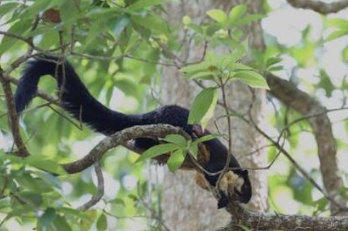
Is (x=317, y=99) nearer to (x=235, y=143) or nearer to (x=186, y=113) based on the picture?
(x=235, y=143)

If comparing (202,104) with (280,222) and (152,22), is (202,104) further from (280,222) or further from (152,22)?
(280,222)

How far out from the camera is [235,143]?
11.4 ft

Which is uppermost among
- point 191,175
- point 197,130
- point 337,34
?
point 337,34

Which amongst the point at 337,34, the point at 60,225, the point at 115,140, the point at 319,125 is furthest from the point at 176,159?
the point at 319,125

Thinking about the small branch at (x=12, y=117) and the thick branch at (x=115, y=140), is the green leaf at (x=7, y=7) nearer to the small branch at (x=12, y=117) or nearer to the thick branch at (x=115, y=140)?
the small branch at (x=12, y=117)

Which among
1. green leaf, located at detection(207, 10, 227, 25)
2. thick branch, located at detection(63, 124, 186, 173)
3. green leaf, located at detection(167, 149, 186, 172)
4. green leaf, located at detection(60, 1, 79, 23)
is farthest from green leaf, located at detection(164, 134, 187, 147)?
green leaf, located at detection(207, 10, 227, 25)

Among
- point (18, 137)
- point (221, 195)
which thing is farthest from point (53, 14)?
point (221, 195)

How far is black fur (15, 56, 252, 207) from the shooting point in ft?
8.74

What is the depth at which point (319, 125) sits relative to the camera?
3900 mm

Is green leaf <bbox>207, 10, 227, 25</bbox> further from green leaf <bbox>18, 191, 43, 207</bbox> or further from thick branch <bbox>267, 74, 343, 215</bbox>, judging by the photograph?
green leaf <bbox>18, 191, 43, 207</bbox>

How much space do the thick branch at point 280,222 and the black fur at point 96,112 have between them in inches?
13.0

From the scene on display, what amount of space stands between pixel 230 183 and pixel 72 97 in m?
0.69

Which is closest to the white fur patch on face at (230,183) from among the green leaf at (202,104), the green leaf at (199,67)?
the green leaf at (202,104)

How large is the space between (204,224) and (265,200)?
1.08ft
